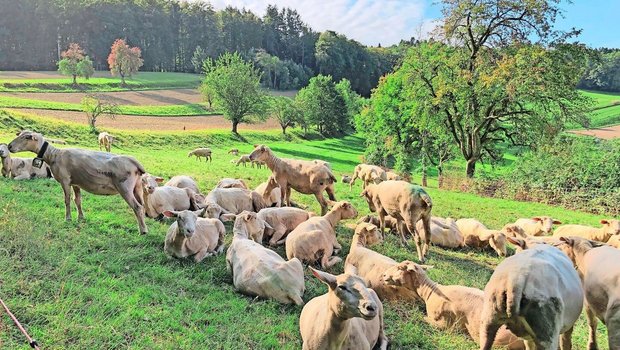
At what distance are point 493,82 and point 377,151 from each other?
24.1m

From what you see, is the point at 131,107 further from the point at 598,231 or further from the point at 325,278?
the point at 325,278

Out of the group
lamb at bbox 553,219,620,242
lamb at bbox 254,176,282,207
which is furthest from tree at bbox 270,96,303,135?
lamb at bbox 553,219,620,242

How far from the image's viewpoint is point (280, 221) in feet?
37.0

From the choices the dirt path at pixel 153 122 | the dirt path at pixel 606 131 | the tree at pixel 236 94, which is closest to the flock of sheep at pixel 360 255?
the dirt path at pixel 153 122

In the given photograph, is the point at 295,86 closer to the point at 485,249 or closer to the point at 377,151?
the point at 377,151

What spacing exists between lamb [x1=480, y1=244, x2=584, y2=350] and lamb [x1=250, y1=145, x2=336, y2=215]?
788cm

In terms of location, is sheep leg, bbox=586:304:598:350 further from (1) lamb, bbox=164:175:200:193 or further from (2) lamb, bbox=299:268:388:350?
(1) lamb, bbox=164:175:200:193

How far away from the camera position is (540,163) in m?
32.4

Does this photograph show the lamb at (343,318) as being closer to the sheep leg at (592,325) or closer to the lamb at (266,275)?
the lamb at (266,275)

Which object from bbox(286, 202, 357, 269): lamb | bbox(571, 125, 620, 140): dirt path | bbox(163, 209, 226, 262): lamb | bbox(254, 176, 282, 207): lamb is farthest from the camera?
bbox(571, 125, 620, 140): dirt path

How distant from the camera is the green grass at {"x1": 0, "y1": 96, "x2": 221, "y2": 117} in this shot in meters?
49.1

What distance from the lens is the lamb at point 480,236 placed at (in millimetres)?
11914

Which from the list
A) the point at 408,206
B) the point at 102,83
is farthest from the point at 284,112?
the point at 408,206

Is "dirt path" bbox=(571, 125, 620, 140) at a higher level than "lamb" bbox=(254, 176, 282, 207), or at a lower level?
higher
